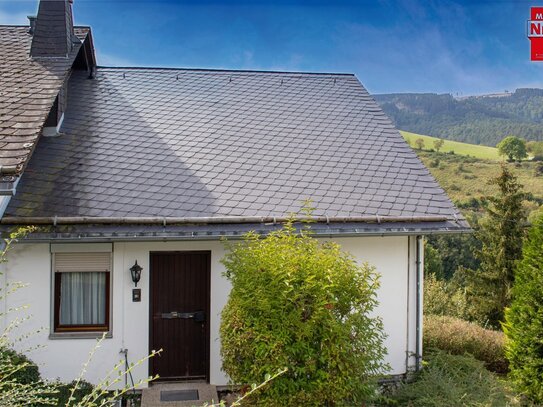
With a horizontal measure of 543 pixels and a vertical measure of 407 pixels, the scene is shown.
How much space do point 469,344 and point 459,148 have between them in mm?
46722

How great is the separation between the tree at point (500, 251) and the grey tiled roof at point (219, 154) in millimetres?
15018

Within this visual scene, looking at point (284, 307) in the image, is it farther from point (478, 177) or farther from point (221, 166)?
point (478, 177)

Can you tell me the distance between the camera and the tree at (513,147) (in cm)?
4834

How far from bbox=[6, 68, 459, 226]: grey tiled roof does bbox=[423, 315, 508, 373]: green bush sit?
2863 millimetres

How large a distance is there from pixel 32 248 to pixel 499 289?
22936mm

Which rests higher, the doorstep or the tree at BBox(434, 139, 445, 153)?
the tree at BBox(434, 139, 445, 153)

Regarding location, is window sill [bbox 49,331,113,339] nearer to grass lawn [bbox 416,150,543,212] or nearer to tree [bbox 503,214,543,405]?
tree [bbox 503,214,543,405]

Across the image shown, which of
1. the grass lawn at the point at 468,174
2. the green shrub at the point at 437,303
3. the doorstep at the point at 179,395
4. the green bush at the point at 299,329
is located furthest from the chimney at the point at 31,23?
the grass lawn at the point at 468,174

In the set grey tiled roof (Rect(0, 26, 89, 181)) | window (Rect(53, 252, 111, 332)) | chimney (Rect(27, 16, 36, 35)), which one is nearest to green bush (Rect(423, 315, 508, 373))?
window (Rect(53, 252, 111, 332))

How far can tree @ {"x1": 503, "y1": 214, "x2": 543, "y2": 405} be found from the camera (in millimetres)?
9180

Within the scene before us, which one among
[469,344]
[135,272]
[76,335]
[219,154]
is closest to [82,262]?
[135,272]

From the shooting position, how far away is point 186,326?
970 cm

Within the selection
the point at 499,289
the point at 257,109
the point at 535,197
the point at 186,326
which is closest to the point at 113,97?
the point at 257,109

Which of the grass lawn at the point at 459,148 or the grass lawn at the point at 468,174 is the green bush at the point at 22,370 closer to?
the grass lawn at the point at 468,174
